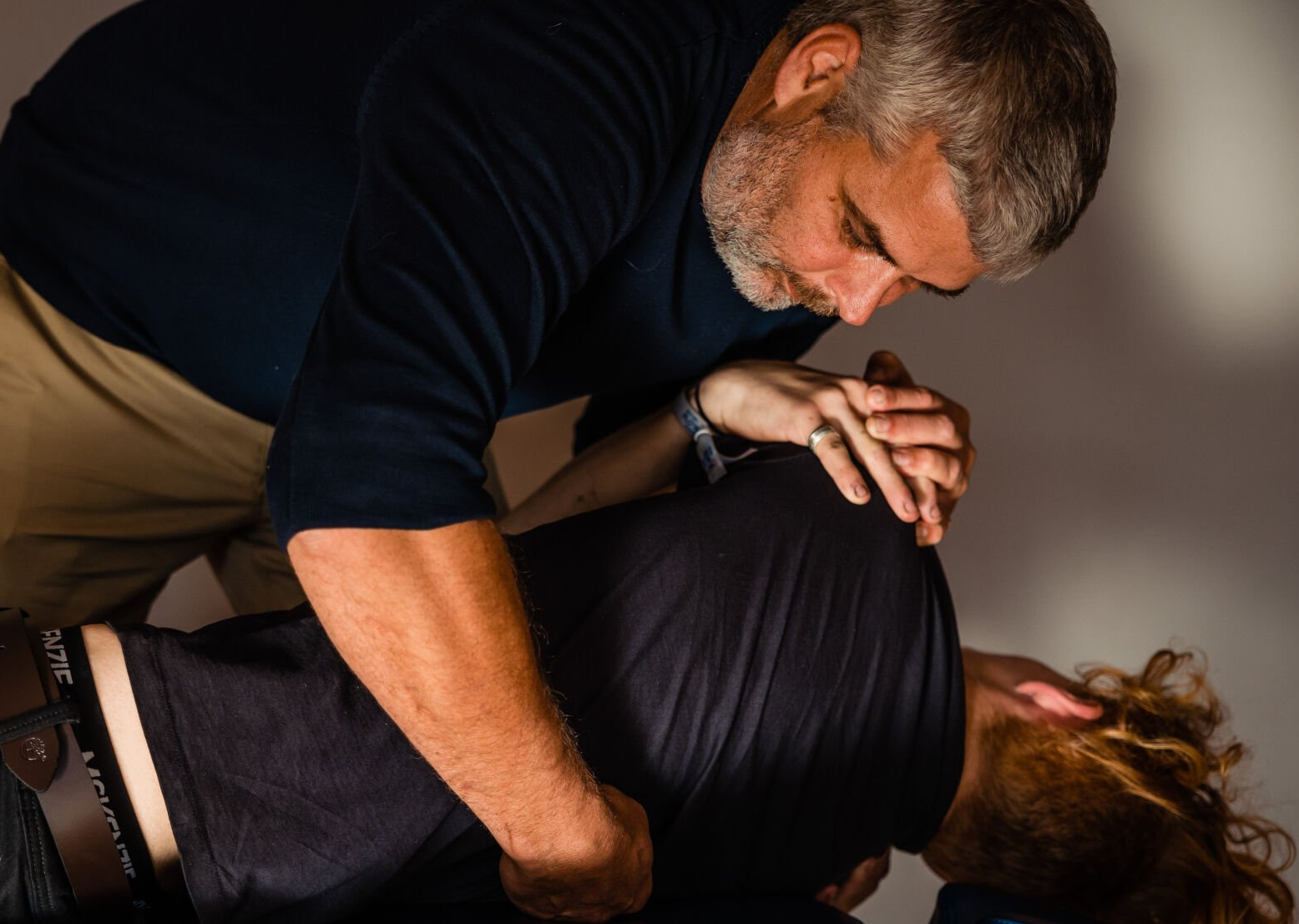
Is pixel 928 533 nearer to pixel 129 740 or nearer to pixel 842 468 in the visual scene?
pixel 842 468

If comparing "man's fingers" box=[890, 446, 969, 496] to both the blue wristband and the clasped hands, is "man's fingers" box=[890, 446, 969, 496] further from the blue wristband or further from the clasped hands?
the blue wristband

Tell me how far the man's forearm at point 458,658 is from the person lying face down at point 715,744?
0.07ft

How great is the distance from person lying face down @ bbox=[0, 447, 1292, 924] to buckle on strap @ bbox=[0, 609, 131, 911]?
0.05ft

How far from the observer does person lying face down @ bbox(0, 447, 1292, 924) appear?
2.62 ft

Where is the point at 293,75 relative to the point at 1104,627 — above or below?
above

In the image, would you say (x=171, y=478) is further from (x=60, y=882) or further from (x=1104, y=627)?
(x=1104, y=627)

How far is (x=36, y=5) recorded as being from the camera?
1.98 m

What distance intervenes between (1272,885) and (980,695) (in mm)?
403

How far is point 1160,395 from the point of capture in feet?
5.62

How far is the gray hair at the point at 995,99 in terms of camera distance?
33.9 inches

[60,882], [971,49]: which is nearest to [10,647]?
[60,882]

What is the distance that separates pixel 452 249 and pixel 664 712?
44cm

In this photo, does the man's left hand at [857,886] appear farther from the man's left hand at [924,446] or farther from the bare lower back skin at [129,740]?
the bare lower back skin at [129,740]

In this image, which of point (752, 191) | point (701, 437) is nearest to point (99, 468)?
point (701, 437)
